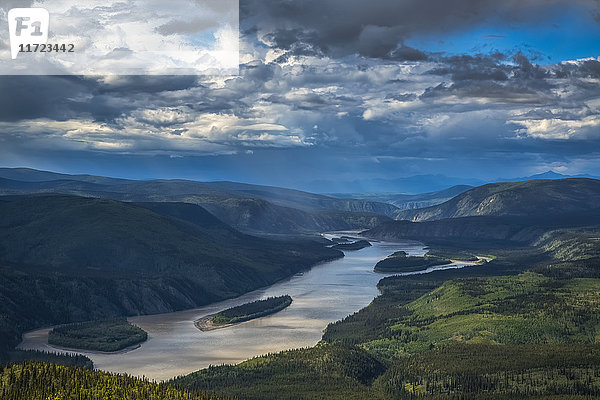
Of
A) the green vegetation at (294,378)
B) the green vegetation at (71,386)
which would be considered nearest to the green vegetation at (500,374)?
the green vegetation at (294,378)

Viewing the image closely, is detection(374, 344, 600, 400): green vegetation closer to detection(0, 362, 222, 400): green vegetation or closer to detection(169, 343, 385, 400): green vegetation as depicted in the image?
detection(169, 343, 385, 400): green vegetation

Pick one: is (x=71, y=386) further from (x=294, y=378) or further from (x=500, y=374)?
(x=500, y=374)

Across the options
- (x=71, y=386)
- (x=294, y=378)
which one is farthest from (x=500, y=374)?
(x=71, y=386)

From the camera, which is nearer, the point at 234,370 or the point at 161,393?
the point at 161,393

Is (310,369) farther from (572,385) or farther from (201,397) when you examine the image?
(572,385)

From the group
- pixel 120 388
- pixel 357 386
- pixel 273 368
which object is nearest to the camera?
pixel 120 388

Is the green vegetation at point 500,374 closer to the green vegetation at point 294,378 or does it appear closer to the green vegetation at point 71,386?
the green vegetation at point 294,378

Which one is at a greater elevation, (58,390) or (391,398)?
(58,390)

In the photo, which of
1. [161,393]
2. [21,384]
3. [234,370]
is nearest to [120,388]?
[161,393]
